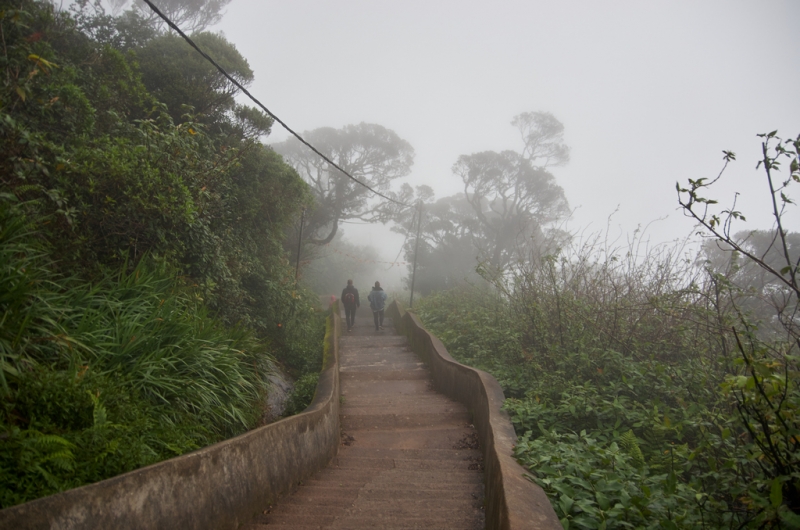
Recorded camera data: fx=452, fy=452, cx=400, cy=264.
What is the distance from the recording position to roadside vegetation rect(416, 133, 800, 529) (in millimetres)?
2443

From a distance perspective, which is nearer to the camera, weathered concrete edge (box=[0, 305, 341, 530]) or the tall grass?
weathered concrete edge (box=[0, 305, 341, 530])

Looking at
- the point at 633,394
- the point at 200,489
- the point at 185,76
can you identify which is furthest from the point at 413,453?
the point at 185,76

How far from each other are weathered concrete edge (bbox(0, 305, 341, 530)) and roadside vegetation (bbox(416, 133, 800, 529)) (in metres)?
2.13

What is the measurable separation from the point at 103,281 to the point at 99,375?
1311mm

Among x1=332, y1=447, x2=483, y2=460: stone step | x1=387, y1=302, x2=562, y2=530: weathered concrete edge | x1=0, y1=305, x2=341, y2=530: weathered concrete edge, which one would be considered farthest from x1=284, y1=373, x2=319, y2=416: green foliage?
x1=387, y1=302, x2=562, y2=530: weathered concrete edge

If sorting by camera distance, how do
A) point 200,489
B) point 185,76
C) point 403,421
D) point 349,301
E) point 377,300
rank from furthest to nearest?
point 377,300 → point 349,301 → point 185,76 → point 403,421 → point 200,489

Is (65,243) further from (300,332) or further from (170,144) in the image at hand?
(300,332)

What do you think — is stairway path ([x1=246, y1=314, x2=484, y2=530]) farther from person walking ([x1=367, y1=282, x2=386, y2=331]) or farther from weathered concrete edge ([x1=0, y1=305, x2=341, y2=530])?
person walking ([x1=367, y1=282, x2=386, y2=331])

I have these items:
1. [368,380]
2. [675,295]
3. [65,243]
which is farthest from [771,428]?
[368,380]

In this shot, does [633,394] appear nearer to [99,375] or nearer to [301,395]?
[301,395]

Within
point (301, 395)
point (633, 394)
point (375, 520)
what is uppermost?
point (633, 394)

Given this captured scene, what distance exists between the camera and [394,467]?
4.98 metres

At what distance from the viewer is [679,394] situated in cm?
490

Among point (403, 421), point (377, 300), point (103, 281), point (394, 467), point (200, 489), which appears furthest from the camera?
point (377, 300)
